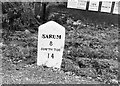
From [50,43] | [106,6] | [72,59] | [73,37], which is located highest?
[106,6]

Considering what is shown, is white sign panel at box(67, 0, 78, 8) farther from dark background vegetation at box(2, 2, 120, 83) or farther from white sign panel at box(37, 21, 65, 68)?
white sign panel at box(37, 21, 65, 68)

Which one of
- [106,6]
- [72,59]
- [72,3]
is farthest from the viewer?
[106,6]

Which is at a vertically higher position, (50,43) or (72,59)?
(50,43)

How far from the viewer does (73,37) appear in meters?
4.00

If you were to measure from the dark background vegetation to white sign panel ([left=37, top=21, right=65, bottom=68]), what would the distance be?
0.68ft

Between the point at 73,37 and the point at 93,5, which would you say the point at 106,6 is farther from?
the point at 73,37

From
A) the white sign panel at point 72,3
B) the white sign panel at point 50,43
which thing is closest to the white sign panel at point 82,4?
the white sign panel at point 72,3

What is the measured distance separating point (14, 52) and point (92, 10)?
7.70ft

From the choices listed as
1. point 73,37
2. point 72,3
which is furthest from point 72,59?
point 72,3

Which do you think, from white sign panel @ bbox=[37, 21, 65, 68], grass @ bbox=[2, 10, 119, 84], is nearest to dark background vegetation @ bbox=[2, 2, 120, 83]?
grass @ bbox=[2, 10, 119, 84]

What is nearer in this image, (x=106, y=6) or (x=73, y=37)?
(x=73, y=37)

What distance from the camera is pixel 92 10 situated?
4.90 m

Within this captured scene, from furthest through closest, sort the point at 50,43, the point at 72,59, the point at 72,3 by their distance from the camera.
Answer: the point at 72,3
the point at 72,59
the point at 50,43

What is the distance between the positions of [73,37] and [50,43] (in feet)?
4.14
